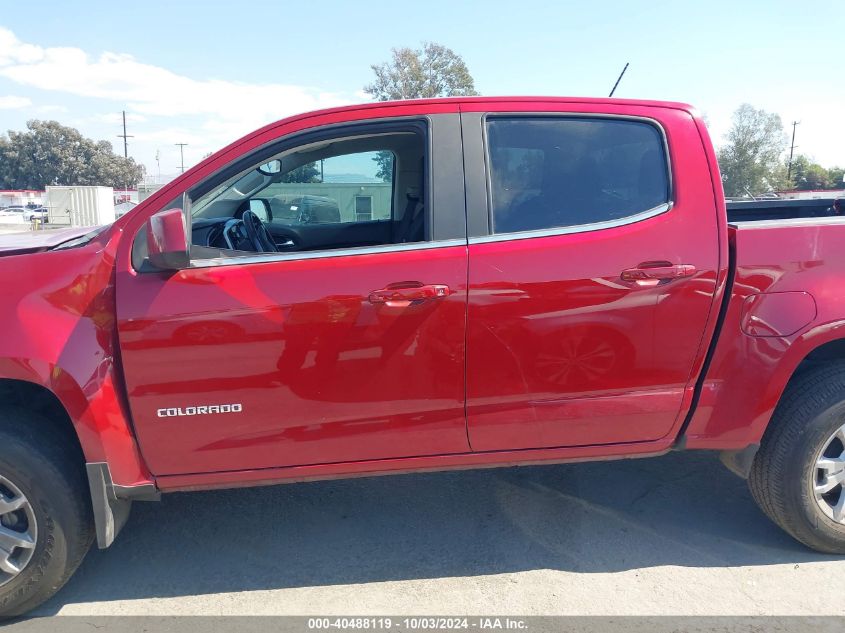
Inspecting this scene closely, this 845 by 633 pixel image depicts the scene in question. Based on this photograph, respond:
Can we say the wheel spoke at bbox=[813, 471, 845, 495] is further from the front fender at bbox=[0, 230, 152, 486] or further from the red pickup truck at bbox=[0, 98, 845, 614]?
the front fender at bbox=[0, 230, 152, 486]

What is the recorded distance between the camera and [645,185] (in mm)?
2795

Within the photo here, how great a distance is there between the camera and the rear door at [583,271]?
2.62 metres

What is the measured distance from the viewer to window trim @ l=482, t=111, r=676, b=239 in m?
2.68

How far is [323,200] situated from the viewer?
13.4ft

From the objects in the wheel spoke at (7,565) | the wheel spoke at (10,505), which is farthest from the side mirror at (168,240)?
the wheel spoke at (7,565)

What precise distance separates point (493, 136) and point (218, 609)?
231 centimetres

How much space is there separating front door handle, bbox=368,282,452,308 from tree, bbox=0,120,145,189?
73.7 meters

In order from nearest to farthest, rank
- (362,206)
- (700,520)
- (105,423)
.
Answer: (105,423) < (700,520) < (362,206)

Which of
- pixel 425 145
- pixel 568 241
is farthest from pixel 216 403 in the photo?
pixel 568 241

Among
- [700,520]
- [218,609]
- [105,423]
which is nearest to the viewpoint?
[105,423]

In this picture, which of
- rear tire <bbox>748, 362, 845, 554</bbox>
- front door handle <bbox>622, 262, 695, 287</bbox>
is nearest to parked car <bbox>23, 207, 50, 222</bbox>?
front door handle <bbox>622, 262, 695, 287</bbox>

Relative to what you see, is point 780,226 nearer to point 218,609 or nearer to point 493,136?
point 493,136

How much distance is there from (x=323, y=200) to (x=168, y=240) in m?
1.74

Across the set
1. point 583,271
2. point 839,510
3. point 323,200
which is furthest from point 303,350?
point 839,510
